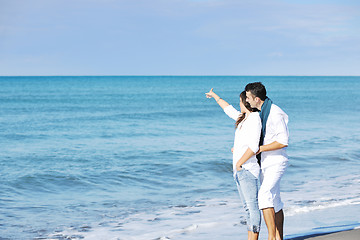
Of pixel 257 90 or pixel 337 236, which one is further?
pixel 337 236

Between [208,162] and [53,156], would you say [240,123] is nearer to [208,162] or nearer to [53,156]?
[208,162]

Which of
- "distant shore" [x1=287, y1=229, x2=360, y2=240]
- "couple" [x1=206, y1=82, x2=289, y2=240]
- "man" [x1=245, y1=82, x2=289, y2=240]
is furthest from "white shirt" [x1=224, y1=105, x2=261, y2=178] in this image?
"distant shore" [x1=287, y1=229, x2=360, y2=240]

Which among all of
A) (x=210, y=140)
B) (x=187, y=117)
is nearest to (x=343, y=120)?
(x=187, y=117)

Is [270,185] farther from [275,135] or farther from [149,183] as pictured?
[149,183]

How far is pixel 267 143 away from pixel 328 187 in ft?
19.4

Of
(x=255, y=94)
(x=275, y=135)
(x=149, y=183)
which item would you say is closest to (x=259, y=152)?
(x=275, y=135)

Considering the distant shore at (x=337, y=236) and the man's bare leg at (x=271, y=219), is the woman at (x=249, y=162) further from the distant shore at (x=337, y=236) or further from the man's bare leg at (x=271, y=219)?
the distant shore at (x=337, y=236)

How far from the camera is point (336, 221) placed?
6938 millimetres

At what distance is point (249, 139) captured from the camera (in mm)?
4535

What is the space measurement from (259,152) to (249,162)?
145 millimetres

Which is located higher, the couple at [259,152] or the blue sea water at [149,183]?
the couple at [259,152]

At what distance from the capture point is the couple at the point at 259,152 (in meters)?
4.58

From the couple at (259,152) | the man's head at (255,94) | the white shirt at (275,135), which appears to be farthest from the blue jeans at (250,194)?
the man's head at (255,94)

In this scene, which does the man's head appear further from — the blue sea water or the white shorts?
the blue sea water
